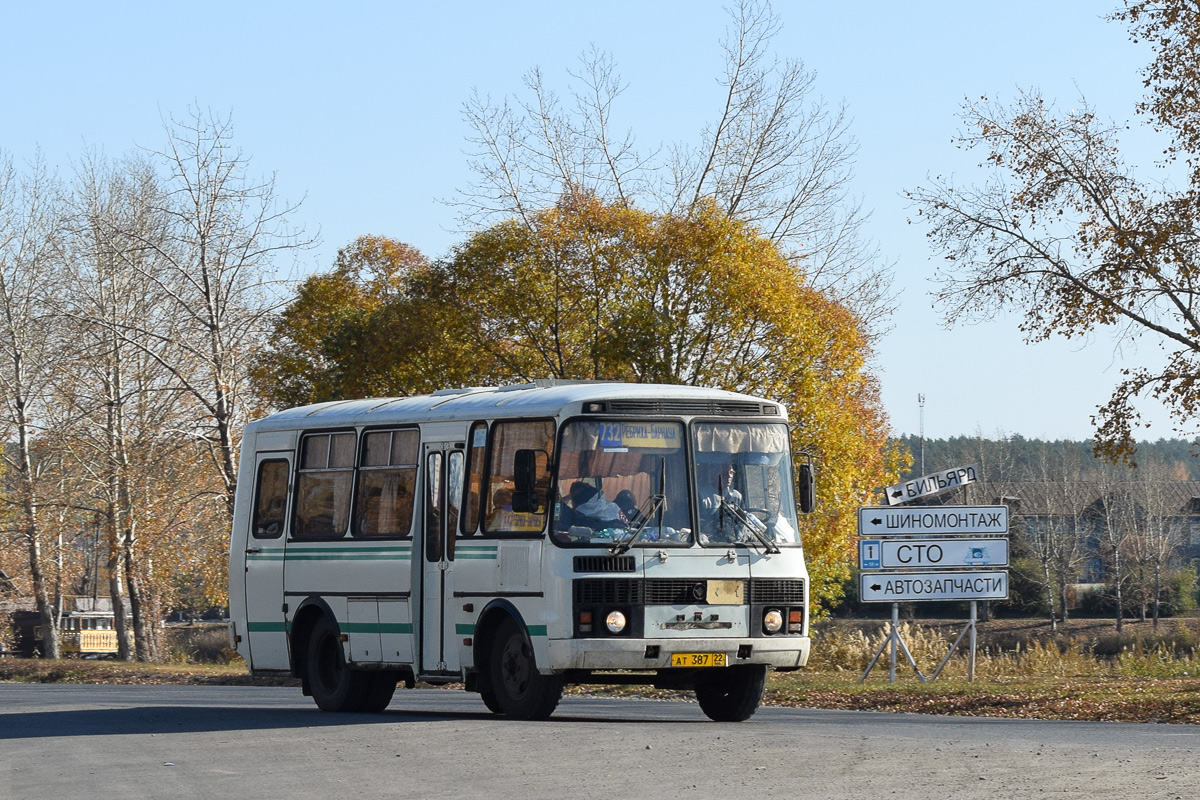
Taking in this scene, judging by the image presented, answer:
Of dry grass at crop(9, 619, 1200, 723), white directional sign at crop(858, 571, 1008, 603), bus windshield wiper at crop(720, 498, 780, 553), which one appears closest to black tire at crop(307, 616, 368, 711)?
bus windshield wiper at crop(720, 498, 780, 553)

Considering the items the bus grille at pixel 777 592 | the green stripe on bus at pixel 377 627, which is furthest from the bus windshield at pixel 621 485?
the green stripe on bus at pixel 377 627

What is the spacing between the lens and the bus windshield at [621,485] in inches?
591

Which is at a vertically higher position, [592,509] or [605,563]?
[592,509]

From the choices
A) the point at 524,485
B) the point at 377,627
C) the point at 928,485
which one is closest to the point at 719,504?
the point at 524,485

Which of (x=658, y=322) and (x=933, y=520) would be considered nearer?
(x=933, y=520)

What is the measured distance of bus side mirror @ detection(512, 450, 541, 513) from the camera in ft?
49.0

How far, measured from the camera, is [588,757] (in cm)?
1255

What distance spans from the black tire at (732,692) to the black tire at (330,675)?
3595mm

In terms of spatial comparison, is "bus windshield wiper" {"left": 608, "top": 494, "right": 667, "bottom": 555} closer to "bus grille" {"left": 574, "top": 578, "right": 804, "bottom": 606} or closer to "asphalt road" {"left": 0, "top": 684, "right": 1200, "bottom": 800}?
"bus grille" {"left": 574, "top": 578, "right": 804, "bottom": 606}

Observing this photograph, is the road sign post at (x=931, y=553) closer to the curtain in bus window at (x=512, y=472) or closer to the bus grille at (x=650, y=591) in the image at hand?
the bus grille at (x=650, y=591)

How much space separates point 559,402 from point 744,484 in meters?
1.82

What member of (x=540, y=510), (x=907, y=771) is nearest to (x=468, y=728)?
(x=540, y=510)

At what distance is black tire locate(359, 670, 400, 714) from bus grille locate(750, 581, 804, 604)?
4302 millimetres

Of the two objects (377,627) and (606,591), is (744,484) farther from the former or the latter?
(377,627)
